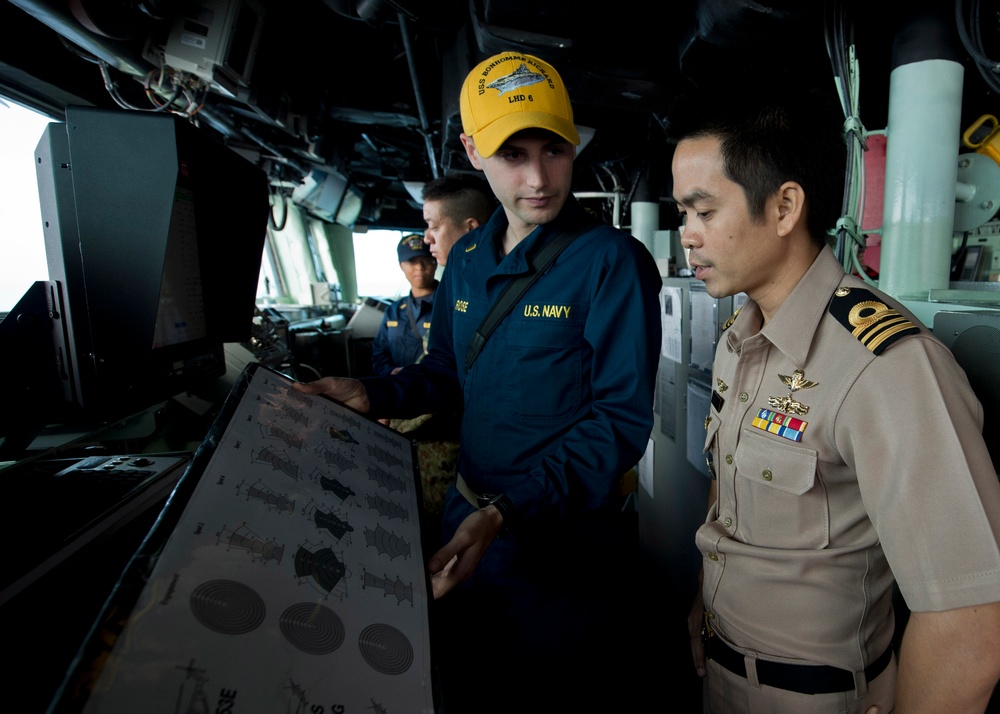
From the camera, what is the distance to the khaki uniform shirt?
0.69 metres

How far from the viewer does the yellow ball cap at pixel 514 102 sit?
122 cm

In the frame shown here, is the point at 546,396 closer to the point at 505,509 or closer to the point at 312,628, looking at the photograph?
the point at 505,509

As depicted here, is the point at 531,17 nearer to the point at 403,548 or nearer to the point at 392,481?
the point at 392,481

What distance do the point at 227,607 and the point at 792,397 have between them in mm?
922

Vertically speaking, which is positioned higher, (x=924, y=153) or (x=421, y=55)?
(x=421, y=55)

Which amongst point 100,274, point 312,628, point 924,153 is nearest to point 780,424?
point 312,628

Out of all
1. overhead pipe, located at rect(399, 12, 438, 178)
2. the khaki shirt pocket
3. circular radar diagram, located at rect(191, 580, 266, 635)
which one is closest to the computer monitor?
circular radar diagram, located at rect(191, 580, 266, 635)

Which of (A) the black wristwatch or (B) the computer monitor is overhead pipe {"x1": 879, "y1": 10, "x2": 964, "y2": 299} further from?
(B) the computer monitor

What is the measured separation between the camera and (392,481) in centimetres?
93

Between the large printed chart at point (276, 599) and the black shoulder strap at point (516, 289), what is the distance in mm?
571

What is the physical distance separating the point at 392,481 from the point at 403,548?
0.65ft

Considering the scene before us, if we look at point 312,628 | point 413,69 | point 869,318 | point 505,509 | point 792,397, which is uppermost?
point 413,69

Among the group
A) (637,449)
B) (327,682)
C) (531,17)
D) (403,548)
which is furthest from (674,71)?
(327,682)

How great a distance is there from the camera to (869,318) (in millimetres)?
840
